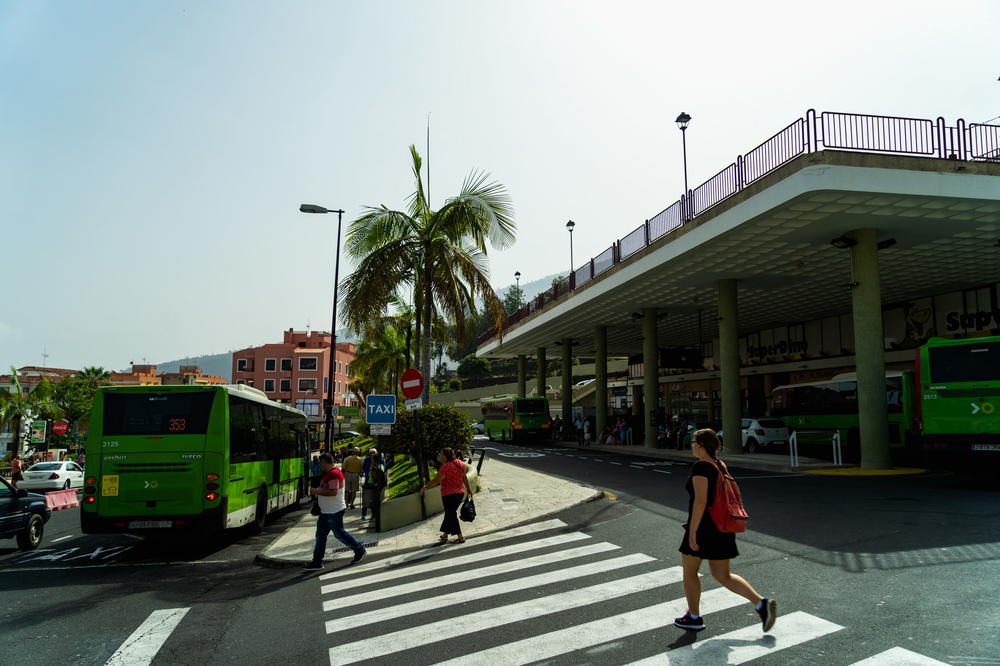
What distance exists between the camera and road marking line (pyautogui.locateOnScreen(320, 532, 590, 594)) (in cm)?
847

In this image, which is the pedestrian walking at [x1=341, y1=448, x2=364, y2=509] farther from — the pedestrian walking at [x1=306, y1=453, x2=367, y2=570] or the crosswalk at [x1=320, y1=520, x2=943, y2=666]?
the crosswalk at [x1=320, y1=520, x2=943, y2=666]

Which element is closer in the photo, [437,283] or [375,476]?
[375,476]

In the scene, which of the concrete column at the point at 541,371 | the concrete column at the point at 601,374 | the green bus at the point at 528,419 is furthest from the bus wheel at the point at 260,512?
the concrete column at the point at 541,371

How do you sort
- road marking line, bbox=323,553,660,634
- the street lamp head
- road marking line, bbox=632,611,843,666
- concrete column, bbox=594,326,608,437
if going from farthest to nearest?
1. concrete column, bbox=594,326,608,437
2. the street lamp head
3. road marking line, bbox=323,553,660,634
4. road marking line, bbox=632,611,843,666

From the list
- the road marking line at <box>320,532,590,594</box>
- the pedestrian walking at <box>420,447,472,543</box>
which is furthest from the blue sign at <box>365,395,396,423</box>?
the road marking line at <box>320,532,590,594</box>

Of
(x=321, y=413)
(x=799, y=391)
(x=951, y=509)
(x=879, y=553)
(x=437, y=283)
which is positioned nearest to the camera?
(x=879, y=553)

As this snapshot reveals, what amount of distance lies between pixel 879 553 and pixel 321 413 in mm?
90235

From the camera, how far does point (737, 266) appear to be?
24.0 metres

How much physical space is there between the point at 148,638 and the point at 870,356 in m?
18.8

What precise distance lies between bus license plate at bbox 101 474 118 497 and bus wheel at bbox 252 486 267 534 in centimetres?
283

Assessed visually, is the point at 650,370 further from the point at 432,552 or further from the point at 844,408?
the point at 432,552

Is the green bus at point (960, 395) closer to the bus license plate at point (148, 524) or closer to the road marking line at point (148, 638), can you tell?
the road marking line at point (148, 638)

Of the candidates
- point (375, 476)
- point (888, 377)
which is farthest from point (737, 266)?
point (375, 476)

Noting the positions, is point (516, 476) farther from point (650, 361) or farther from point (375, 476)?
point (650, 361)
